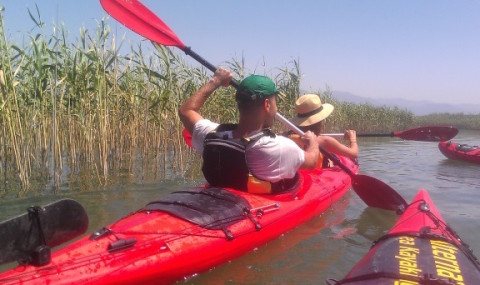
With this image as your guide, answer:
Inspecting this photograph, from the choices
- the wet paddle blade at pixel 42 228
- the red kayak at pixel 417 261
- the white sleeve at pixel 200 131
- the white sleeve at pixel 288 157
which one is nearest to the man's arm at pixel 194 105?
the white sleeve at pixel 200 131

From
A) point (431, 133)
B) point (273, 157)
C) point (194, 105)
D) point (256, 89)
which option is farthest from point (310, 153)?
point (431, 133)

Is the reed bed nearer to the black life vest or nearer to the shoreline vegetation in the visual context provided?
the shoreline vegetation

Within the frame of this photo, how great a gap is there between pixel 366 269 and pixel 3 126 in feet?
16.0

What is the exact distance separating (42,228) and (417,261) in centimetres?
189

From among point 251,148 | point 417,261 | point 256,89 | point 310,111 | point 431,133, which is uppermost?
point 256,89

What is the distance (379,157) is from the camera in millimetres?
10570

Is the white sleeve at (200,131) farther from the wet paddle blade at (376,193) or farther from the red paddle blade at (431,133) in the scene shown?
the red paddle blade at (431,133)

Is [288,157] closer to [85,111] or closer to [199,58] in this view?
[199,58]

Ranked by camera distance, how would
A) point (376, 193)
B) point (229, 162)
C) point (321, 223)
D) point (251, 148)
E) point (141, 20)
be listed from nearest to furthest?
point (251, 148), point (229, 162), point (321, 223), point (141, 20), point (376, 193)

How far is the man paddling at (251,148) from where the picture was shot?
320cm

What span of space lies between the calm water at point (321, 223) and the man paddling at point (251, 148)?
0.60m

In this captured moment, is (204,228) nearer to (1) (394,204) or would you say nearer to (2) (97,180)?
(1) (394,204)

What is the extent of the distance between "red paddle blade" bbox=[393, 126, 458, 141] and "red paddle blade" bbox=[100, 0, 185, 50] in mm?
3605

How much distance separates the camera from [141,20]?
4617mm
